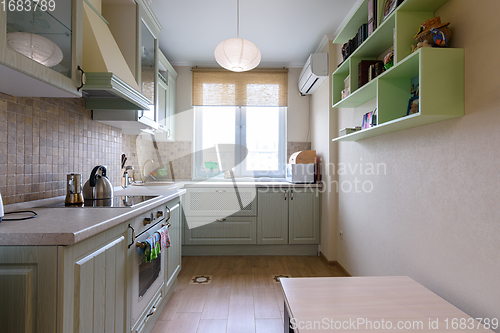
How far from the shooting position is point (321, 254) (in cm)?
337

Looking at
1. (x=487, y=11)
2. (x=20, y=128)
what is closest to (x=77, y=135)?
(x=20, y=128)

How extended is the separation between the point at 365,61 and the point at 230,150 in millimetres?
2419

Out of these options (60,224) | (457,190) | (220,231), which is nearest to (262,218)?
(220,231)

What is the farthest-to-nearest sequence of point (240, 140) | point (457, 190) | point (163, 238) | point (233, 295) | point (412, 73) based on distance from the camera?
1. point (240, 140)
2. point (233, 295)
3. point (163, 238)
4. point (412, 73)
5. point (457, 190)

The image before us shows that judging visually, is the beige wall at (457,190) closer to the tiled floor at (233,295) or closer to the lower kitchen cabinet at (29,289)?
the tiled floor at (233,295)

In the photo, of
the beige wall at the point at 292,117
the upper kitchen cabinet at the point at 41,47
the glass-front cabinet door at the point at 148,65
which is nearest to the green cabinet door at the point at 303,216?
the beige wall at the point at 292,117

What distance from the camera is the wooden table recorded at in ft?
3.01

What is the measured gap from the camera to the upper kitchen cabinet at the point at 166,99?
10.6 ft

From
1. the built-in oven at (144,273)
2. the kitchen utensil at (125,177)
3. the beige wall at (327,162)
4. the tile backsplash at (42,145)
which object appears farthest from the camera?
the beige wall at (327,162)

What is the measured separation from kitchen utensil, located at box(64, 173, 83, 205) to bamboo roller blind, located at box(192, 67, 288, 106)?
2450mm

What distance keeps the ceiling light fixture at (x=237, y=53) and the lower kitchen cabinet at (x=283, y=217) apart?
159cm

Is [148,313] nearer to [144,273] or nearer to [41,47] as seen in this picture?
[144,273]

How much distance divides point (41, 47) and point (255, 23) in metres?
2.09

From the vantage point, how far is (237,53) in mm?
2262
